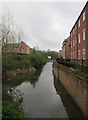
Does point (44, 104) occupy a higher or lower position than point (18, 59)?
lower

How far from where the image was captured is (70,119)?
468 centimetres

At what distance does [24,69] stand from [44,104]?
1301cm

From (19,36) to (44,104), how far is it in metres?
22.7

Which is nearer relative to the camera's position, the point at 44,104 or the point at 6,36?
the point at 44,104

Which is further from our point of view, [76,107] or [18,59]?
[18,59]

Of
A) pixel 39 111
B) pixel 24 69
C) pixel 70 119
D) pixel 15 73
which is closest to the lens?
pixel 70 119

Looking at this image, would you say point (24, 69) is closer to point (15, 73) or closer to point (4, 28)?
point (15, 73)

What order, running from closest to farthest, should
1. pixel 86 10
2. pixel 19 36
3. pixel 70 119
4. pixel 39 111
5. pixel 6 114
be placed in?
pixel 6 114 → pixel 70 119 → pixel 39 111 → pixel 86 10 → pixel 19 36

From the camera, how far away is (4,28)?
49.3 feet

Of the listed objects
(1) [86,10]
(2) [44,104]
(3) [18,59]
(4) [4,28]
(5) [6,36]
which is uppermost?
(1) [86,10]

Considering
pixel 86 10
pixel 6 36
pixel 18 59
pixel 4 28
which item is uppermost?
pixel 86 10

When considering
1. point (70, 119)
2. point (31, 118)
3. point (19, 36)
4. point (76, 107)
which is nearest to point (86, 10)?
point (76, 107)

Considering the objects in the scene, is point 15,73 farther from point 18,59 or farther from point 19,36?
point 19,36

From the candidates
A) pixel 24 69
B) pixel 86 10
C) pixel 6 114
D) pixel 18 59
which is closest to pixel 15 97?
pixel 6 114
